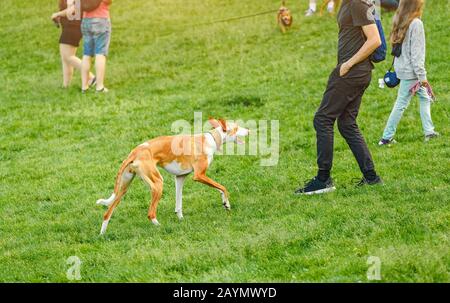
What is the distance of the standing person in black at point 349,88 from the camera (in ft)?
25.2

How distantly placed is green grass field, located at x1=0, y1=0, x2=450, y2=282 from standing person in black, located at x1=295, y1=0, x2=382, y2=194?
295 mm

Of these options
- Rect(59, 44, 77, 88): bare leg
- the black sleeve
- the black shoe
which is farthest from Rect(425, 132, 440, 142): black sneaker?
Rect(59, 44, 77, 88): bare leg

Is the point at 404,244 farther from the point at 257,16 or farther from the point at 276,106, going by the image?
the point at 257,16

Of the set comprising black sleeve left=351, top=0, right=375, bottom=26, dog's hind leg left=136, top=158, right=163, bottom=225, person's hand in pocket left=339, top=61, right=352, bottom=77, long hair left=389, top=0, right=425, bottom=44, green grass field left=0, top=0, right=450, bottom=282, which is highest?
black sleeve left=351, top=0, right=375, bottom=26

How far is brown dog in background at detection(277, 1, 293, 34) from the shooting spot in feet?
57.9

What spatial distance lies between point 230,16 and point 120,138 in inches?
349

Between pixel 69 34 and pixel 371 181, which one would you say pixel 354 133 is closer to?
Result: pixel 371 181

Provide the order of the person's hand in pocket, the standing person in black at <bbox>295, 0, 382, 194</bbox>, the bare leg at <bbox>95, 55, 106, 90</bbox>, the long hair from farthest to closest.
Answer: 1. the bare leg at <bbox>95, 55, 106, 90</bbox>
2. the long hair
3. the person's hand in pocket
4. the standing person in black at <bbox>295, 0, 382, 194</bbox>

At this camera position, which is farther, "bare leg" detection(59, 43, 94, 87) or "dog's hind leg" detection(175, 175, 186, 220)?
"bare leg" detection(59, 43, 94, 87)

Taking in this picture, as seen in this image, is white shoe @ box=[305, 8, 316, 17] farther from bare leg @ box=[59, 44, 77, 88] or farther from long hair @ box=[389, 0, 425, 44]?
long hair @ box=[389, 0, 425, 44]

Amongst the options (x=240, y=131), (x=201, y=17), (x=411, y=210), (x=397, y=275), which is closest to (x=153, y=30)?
(x=201, y=17)

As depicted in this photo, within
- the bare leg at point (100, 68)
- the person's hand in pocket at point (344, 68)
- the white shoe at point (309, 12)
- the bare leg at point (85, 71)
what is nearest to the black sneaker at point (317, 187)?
the person's hand in pocket at point (344, 68)

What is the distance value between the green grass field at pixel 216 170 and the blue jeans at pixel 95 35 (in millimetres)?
911

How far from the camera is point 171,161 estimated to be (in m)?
7.86
